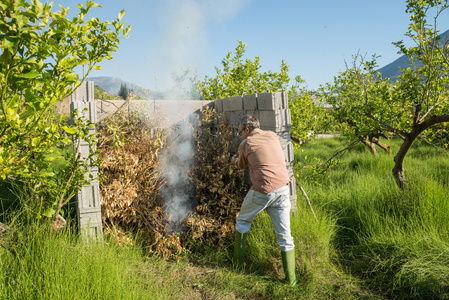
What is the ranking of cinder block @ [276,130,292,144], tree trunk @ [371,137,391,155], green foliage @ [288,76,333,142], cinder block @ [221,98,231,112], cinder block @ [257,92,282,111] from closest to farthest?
cinder block @ [257,92,282,111], cinder block @ [276,130,292,144], cinder block @ [221,98,231,112], green foliage @ [288,76,333,142], tree trunk @ [371,137,391,155]

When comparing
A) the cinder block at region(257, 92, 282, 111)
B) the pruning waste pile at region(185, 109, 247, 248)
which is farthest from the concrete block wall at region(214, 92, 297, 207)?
the pruning waste pile at region(185, 109, 247, 248)

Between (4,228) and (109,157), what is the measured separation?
166 cm

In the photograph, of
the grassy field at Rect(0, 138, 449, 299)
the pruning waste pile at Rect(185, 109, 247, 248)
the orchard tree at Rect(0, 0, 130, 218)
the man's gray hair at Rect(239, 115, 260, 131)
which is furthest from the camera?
the pruning waste pile at Rect(185, 109, 247, 248)

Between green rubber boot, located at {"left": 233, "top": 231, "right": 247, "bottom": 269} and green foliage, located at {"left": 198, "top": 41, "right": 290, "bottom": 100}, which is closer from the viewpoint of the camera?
green rubber boot, located at {"left": 233, "top": 231, "right": 247, "bottom": 269}

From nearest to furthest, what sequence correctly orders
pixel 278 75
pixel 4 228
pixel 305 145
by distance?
1. pixel 4 228
2. pixel 278 75
3. pixel 305 145

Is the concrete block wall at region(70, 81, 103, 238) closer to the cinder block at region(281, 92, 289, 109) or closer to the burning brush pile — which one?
the burning brush pile

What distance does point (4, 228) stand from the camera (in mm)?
3020

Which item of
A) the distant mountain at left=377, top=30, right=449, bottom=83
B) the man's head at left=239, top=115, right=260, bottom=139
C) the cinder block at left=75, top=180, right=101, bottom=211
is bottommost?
the cinder block at left=75, top=180, right=101, bottom=211

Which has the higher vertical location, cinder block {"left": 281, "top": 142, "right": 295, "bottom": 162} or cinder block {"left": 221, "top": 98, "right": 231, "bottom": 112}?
cinder block {"left": 221, "top": 98, "right": 231, "bottom": 112}

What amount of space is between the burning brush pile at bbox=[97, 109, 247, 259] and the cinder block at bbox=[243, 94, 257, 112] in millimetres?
554

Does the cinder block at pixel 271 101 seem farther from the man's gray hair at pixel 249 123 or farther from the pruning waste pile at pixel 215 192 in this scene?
the pruning waste pile at pixel 215 192

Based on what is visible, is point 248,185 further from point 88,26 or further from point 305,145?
point 305,145

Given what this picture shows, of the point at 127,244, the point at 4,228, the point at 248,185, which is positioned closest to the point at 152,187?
the point at 127,244

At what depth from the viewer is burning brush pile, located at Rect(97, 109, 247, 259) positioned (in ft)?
15.0
